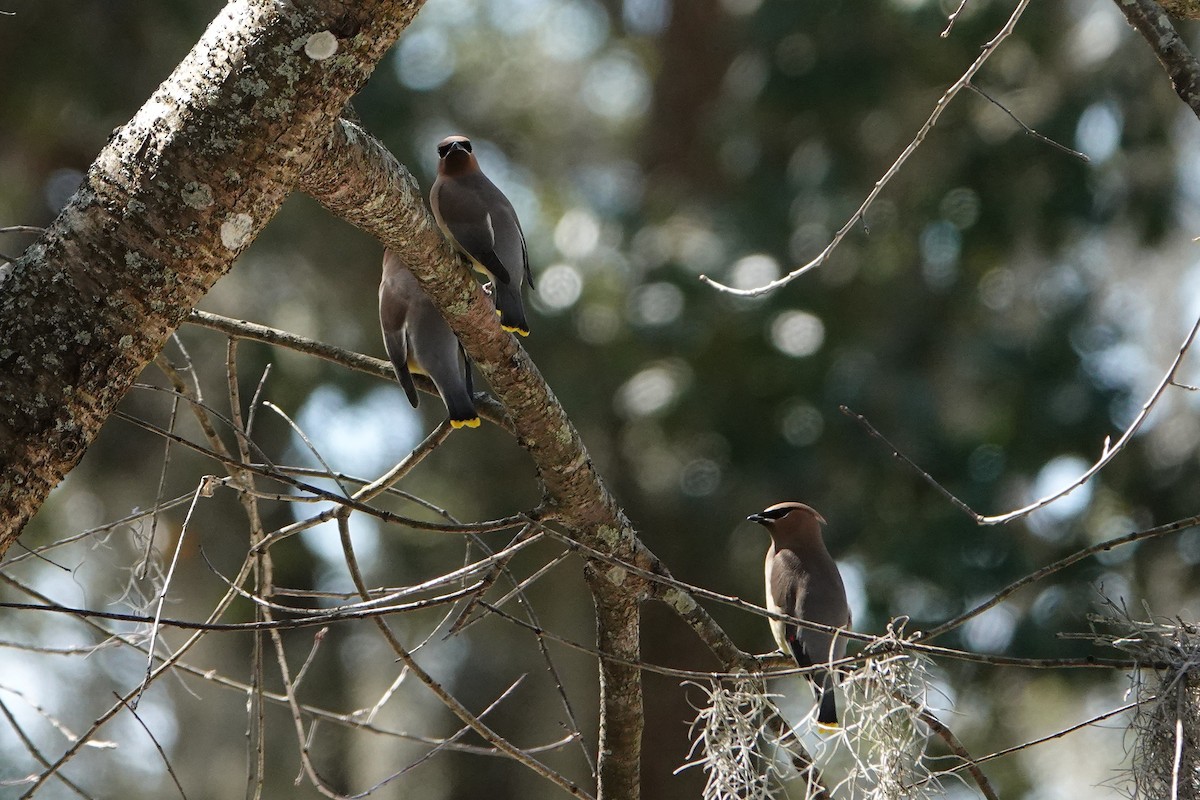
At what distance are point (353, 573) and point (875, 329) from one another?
6528 millimetres

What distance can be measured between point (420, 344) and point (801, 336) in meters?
4.96

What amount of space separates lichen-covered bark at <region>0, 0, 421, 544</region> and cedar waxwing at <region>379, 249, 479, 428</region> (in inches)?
71.0

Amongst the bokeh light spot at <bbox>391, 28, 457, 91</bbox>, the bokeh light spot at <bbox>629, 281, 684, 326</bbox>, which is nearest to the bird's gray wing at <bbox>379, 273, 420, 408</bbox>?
the bokeh light spot at <bbox>629, 281, 684, 326</bbox>

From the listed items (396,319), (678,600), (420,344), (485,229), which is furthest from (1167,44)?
(396,319)

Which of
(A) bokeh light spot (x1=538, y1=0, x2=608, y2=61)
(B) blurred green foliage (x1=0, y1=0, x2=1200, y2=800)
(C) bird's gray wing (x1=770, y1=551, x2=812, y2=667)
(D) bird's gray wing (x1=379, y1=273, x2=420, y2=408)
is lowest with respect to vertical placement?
(C) bird's gray wing (x1=770, y1=551, x2=812, y2=667)

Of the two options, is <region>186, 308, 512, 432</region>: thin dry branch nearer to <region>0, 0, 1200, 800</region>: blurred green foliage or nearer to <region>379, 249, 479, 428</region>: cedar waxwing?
<region>379, 249, 479, 428</region>: cedar waxwing

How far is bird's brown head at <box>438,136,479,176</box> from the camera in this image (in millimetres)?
4551

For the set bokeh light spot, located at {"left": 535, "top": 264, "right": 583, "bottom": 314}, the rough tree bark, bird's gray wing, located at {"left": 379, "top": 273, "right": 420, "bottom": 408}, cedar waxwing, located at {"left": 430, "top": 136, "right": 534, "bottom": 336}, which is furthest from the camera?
bokeh light spot, located at {"left": 535, "top": 264, "right": 583, "bottom": 314}

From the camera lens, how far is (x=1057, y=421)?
794cm

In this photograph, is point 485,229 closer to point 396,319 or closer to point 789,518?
point 396,319

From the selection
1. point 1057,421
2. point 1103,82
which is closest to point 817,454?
point 1057,421

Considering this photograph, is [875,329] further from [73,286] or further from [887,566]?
[73,286]

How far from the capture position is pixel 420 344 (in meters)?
4.05

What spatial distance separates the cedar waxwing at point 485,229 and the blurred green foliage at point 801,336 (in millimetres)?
4275
